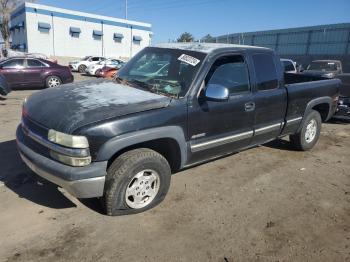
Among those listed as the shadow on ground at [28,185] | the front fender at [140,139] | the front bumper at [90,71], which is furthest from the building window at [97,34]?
the front fender at [140,139]

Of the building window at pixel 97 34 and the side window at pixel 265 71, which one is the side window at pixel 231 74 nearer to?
the side window at pixel 265 71

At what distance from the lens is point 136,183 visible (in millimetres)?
3824

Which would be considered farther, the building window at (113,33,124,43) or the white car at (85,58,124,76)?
the building window at (113,33,124,43)

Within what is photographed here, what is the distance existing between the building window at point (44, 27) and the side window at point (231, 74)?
39.8m

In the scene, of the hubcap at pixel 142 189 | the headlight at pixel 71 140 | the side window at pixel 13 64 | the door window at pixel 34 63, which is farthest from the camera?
the door window at pixel 34 63

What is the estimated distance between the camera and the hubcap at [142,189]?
12.5 ft

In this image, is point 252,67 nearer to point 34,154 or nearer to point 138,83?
point 138,83

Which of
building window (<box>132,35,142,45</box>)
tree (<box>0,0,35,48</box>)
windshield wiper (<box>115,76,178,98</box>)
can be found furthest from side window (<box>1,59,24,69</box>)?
building window (<box>132,35,142,45</box>)

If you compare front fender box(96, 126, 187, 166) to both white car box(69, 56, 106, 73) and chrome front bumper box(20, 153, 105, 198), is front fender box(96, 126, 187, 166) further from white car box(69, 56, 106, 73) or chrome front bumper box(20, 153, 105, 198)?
white car box(69, 56, 106, 73)

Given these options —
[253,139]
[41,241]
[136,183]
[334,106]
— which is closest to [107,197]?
[136,183]

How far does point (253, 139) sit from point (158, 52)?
188 cm

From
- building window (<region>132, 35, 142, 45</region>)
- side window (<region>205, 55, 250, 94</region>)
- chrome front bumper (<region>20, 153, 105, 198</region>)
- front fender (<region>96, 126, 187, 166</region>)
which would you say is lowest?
chrome front bumper (<region>20, 153, 105, 198</region>)

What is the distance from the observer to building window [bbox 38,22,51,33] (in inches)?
1555

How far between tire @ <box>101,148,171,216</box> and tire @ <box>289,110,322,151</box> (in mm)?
3336
